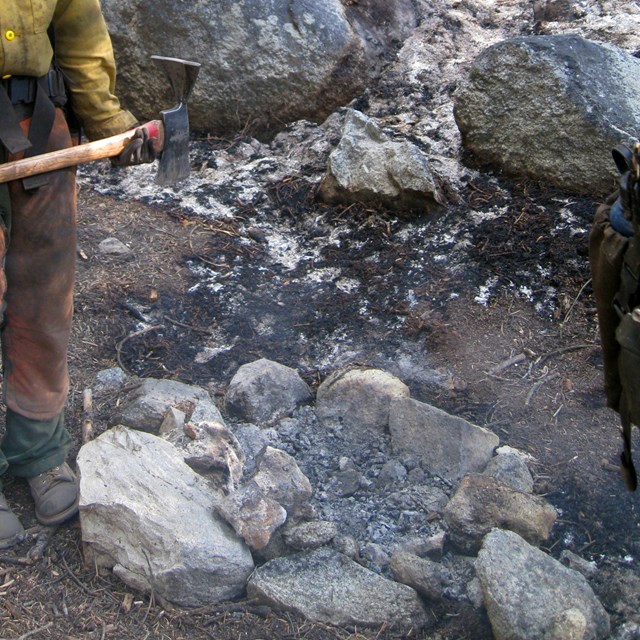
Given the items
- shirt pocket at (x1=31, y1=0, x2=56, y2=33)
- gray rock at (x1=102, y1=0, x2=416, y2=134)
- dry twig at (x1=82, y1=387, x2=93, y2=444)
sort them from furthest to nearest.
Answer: gray rock at (x1=102, y1=0, x2=416, y2=134)
dry twig at (x1=82, y1=387, x2=93, y2=444)
shirt pocket at (x1=31, y1=0, x2=56, y2=33)

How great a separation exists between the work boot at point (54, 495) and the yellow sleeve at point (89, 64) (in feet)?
4.57

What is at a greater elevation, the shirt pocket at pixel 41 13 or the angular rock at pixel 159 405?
the shirt pocket at pixel 41 13

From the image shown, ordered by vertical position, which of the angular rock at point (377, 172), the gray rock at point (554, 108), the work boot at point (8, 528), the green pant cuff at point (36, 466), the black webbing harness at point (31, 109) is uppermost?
the black webbing harness at point (31, 109)

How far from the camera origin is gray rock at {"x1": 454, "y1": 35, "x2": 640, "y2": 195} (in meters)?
5.07

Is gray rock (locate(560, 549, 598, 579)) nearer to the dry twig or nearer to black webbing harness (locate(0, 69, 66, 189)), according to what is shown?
the dry twig

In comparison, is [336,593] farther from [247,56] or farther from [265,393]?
[247,56]

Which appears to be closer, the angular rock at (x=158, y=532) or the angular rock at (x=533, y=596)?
the angular rock at (x=533, y=596)

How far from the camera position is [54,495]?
335 cm

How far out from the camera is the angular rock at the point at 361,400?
3.75 metres

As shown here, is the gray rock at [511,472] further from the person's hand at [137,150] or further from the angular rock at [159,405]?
the person's hand at [137,150]

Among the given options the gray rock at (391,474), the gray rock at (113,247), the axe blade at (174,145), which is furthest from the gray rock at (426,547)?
the gray rock at (113,247)

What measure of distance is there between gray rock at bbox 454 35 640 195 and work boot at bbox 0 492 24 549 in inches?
144

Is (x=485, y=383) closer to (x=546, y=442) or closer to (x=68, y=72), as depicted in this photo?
(x=546, y=442)

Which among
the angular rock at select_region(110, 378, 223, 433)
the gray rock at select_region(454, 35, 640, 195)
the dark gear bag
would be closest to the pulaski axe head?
the angular rock at select_region(110, 378, 223, 433)
